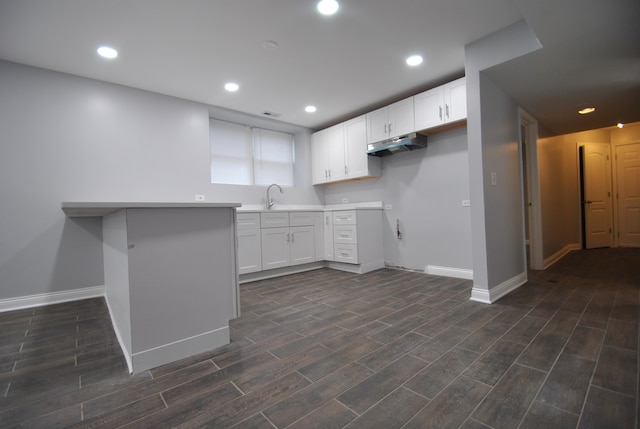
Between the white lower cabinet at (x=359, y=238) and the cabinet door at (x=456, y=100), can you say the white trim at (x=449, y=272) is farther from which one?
the cabinet door at (x=456, y=100)

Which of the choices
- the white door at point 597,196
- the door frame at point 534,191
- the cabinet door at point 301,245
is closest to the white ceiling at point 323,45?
the door frame at point 534,191

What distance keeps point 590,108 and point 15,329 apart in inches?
260

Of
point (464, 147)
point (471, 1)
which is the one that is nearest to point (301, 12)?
point (471, 1)

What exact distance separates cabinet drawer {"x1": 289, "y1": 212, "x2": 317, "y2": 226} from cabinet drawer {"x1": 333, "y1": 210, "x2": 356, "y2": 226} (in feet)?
1.20

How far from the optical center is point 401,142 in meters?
3.66

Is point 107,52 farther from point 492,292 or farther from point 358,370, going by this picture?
point 492,292

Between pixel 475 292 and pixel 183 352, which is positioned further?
pixel 475 292

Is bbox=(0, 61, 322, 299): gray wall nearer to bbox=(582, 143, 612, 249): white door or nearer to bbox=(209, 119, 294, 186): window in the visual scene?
bbox=(209, 119, 294, 186): window

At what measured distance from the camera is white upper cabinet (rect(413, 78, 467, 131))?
3.13 metres

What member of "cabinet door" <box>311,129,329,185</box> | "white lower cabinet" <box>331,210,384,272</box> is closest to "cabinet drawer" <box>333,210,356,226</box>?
"white lower cabinet" <box>331,210,384,272</box>

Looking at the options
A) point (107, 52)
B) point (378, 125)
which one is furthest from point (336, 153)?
point (107, 52)

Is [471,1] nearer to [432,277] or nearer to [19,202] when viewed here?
[432,277]

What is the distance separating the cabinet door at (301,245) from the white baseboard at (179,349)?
2.25m

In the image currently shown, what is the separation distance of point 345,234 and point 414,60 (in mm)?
2344
